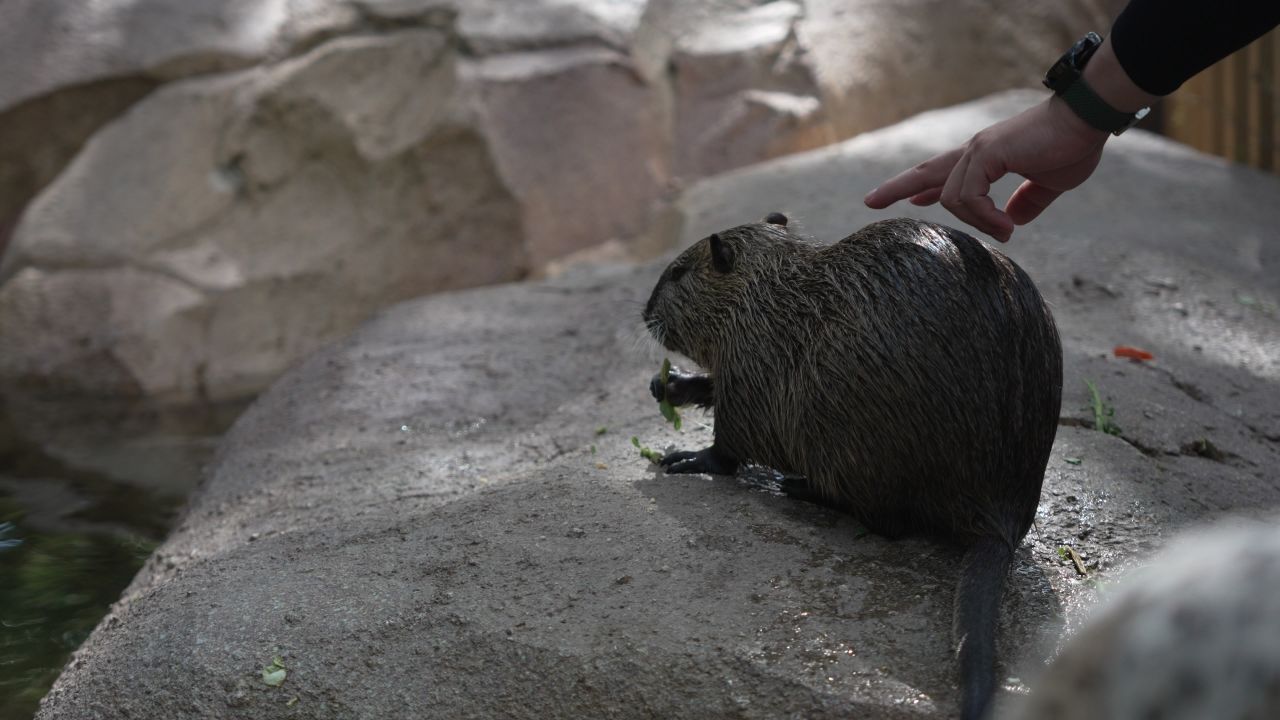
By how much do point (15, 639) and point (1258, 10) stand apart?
2971 millimetres

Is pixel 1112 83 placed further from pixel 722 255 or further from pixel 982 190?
pixel 722 255

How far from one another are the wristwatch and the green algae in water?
2476 mm

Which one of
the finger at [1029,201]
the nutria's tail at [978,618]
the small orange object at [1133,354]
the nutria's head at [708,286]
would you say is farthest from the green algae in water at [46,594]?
the small orange object at [1133,354]

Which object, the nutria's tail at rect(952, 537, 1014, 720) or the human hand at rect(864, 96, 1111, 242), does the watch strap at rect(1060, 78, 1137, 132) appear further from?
the nutria's tail at rect(952, 537, 1014, 720)

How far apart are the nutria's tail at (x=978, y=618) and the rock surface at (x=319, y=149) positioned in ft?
12.9

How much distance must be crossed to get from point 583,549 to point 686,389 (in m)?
0.70

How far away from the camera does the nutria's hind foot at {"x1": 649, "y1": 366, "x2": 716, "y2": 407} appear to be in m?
2.77

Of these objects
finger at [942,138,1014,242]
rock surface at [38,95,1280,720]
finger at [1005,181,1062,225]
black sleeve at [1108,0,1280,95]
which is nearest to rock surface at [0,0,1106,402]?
rock surface at [38,95,1280,720]

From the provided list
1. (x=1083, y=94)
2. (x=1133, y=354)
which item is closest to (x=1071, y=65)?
(x=1083, y=94)

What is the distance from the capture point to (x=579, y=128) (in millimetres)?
6320

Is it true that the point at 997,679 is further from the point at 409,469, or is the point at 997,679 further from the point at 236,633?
the point at 409,469

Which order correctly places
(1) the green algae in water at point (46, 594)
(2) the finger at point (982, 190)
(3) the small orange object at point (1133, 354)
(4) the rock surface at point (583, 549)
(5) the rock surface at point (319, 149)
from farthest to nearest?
(5) the rock surface at point (319, 149)
(3) the small orange object at point (1133, 354)
(1) the green algae in water at point (46, 594)
(2) the finger at point (982, 190)
(4) the rock surface at point (583, 549)

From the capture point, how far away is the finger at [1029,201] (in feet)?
7.79

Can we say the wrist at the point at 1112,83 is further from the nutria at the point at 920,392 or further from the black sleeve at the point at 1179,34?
the nutria at the point at 920,392
